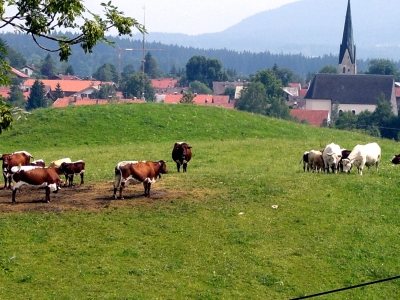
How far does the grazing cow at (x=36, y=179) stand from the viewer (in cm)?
2217

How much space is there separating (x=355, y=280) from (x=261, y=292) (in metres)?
2.60

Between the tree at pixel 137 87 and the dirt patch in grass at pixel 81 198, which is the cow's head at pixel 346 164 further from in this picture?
the tree at pixel 137 87

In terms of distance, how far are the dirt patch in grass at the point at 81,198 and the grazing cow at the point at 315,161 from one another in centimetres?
736

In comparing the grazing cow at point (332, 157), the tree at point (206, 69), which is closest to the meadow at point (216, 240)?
the grazing cow at point (332, 157)

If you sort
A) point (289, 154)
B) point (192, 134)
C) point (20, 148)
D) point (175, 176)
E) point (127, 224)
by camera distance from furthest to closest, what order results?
point (192, 134) → point (20, 148) → point (289, 154) → point (175, 176) → point (127, 224)

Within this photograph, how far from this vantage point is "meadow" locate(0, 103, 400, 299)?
1827 cm

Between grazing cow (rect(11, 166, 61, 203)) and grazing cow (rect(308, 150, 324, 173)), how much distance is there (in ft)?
36.8

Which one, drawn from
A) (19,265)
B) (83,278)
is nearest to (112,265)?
(83,278)

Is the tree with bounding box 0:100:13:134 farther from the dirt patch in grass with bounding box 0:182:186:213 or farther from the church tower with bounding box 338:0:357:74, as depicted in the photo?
the church tower with bounding box 338:0:357:74

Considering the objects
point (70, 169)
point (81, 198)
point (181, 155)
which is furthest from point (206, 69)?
point (81, 198)

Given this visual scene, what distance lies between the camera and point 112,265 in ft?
62.0

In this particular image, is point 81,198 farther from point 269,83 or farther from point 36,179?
point 269,83

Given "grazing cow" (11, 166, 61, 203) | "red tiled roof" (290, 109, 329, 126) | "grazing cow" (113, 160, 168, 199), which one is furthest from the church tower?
"grazing cow" (11, 166, 61, 203)

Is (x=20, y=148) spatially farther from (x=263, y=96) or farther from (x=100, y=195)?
(x=263, y=96)
